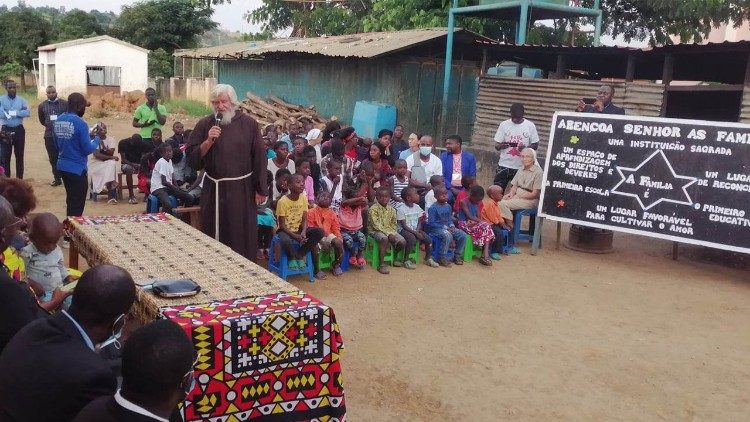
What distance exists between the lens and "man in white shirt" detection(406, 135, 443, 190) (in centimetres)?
869

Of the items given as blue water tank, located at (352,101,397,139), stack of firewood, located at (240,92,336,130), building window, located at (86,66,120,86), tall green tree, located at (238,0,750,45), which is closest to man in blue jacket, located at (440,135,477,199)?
blue water tank, located at (352,101,397,139)

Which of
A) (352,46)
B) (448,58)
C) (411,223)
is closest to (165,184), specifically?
(411,223)

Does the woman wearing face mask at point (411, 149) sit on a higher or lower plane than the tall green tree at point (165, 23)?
lower

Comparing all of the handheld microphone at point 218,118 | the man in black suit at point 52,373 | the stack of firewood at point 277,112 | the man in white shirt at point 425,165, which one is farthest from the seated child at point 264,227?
the stack of firewood at point 277,112

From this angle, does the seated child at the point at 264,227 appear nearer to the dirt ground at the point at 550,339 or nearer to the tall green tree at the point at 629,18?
the dirt ground at the point at 550,339

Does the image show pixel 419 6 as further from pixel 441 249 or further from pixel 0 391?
pixel 0 391

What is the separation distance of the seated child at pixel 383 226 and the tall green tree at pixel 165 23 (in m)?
29.7

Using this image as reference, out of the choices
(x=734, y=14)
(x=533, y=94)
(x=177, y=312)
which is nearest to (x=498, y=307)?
(x=177, y=312)

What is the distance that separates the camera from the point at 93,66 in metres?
30.6

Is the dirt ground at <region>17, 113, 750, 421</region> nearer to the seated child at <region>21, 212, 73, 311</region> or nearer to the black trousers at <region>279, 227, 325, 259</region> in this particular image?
the black trousers at <region>279, 227, 325, 259</region>

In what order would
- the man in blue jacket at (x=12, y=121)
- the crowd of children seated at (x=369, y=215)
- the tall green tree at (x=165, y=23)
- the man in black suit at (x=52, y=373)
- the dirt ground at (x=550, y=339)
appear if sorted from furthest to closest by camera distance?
the tall green tree at (x=165, y=23), the man in blue jacket at (x=12, y=121), the crowd of children seated at (x=369, y=215), the dirt ground at (x=550, y=339), the man in black suit at (x=52, y=373)

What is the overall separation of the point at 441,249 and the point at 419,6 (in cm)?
1263

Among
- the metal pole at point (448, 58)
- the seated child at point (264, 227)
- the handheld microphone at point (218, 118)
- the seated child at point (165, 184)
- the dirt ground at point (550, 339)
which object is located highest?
the metal pole at point (448, 58)

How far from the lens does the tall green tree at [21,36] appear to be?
35406 mm
